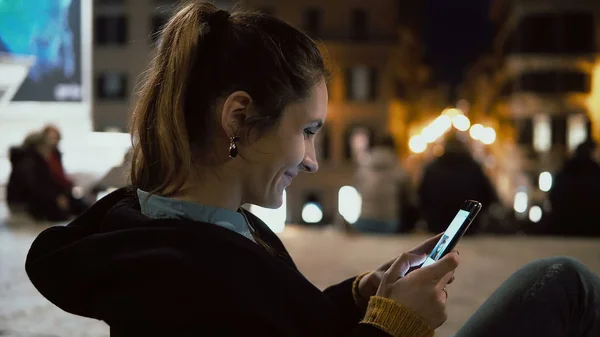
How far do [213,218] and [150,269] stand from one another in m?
0.20

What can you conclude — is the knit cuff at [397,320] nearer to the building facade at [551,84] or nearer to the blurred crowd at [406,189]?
the blurred crowd at [406,189]

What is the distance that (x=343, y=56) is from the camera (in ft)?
125

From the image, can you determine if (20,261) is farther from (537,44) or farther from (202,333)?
(537,44)

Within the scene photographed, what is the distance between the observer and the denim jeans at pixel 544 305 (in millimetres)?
1996

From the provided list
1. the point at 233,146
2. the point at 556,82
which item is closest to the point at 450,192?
the point at 233,146

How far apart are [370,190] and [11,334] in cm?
574

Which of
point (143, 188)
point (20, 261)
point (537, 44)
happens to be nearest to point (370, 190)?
point (20, 261)

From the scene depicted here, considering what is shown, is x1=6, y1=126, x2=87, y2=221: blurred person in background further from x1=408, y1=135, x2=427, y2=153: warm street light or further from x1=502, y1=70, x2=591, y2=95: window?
x1=502, y1=70, x2=591, y2=95: window

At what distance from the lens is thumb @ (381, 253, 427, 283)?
1.73 m

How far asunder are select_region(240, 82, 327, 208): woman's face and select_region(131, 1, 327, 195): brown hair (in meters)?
0.02

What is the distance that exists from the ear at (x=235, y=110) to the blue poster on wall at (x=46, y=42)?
22.1 feet

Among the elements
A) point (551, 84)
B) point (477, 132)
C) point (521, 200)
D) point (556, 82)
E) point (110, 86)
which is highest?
point (556, 82)

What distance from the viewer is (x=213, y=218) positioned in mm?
1744

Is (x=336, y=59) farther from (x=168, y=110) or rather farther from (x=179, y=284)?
(x=179, y=284)
